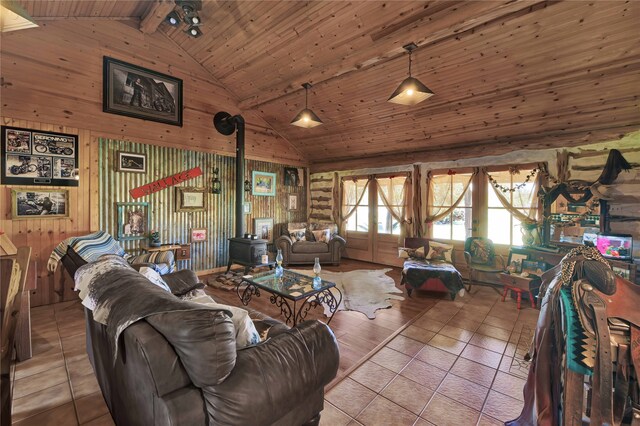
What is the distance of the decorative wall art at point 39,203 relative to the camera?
3381mm

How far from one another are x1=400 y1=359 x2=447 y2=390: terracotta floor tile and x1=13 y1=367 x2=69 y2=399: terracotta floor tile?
2.68 meters

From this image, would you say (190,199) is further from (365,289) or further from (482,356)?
(482,356)

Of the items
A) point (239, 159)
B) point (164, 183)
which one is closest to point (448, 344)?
point (239, 159)

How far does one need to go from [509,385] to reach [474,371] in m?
0.24

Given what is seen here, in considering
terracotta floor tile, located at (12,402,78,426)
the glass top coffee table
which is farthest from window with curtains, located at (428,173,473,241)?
terracotta floor tile, located at (12,402,78,426)

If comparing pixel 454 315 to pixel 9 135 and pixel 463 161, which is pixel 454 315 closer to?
pixel 463 161

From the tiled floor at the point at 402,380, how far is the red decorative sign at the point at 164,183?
6.62ft

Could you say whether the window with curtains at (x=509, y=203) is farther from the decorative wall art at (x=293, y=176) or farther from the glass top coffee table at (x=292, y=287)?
the decorative wall art at (x=293, y=176)

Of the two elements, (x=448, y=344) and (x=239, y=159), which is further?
(x=239, y=159)

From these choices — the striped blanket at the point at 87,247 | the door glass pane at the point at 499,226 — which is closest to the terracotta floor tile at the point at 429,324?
the door glass pane at the point at 499,226

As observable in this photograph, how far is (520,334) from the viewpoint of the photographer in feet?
9.32

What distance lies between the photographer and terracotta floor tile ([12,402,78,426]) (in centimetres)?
166

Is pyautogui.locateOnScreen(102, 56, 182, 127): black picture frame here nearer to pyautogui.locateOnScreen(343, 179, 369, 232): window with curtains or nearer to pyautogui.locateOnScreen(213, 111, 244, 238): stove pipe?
pyautogui.locateOnScreen(213, 111, 244, 238): stove pipe

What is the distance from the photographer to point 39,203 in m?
3.53
